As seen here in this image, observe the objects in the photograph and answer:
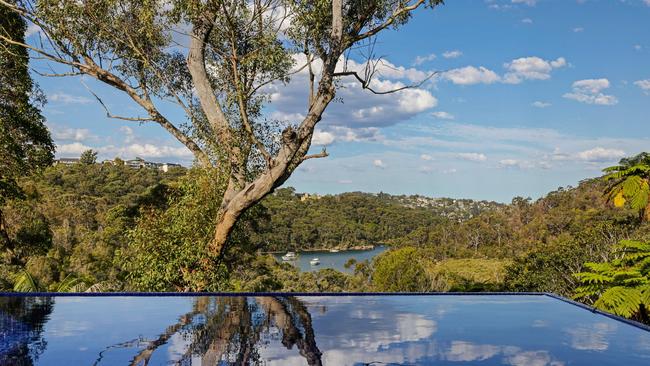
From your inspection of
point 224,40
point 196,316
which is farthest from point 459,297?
point 224,40

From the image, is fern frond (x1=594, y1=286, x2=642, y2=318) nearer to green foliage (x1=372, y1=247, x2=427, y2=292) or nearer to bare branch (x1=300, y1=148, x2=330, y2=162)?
bare branch (x1=300, y1=148, x2=330, y2=162)

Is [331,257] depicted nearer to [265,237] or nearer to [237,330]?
[265,237]

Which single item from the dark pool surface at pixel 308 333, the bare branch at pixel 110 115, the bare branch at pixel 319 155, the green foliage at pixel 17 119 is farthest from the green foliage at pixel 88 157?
the dark pool surface at pixel 308 333

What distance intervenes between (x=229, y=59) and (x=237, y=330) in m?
6.46

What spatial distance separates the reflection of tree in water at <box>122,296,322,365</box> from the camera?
1912mm

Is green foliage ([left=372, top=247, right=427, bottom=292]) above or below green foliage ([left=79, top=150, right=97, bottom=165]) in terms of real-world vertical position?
below

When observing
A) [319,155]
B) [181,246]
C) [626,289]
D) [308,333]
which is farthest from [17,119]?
[626,289]

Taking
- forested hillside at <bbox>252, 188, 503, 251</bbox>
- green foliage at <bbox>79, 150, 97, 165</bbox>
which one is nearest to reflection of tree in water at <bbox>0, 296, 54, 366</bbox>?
green foliage at <bbox>79, 150, 97, 165</bbox>

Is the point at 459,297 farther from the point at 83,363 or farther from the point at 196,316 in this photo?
the point at 83,363

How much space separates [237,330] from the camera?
7.82 feet

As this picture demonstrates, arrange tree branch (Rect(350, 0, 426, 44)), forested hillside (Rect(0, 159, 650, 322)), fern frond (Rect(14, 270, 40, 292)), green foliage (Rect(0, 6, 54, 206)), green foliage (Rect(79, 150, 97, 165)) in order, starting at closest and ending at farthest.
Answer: forested hillside (Rect(0, 159, 650, 322)) → fern frond (Rect(14, 270, 40, 292)) → tree branch (Rect(350, 0, 426, 44)) → green foliage (Rect(0, 6, 54, 206)) → green foliage (Rect(79, 150, 97, 165))

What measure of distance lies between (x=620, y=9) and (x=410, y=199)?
231ft

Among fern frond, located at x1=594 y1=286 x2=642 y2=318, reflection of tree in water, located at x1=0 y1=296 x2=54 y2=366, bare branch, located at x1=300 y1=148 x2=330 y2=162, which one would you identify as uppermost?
bare branch, located at x1=300 y1=148 x2=330 y2=162

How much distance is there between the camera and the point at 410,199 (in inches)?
3607
